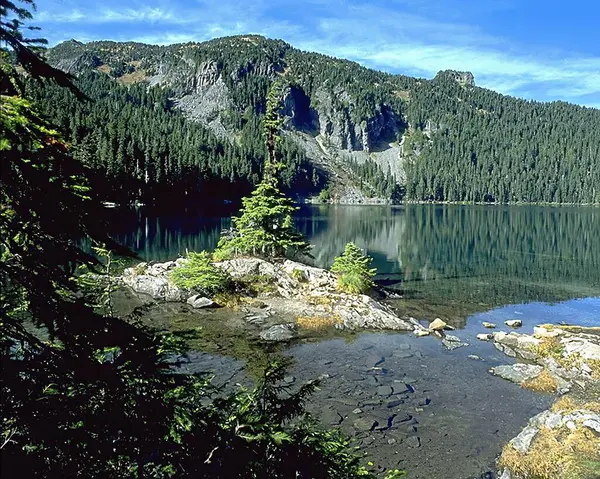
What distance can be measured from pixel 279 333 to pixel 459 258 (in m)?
39.4

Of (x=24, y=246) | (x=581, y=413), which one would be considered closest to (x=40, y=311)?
(x=24, y=246)

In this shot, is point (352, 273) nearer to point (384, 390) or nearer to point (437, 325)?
point (437, 325)

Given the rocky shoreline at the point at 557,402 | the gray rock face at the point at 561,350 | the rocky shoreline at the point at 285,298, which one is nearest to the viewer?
the rocky shoreline at the point at 557,402

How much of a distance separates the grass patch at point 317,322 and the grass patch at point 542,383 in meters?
11.1

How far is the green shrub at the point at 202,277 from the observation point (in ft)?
106

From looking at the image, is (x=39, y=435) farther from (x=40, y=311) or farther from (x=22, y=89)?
(x=22, y=89)

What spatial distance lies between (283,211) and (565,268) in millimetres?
35285

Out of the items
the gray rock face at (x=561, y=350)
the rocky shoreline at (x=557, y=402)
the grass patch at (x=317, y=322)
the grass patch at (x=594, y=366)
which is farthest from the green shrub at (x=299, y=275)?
the grass patch at (x=594, y=366)

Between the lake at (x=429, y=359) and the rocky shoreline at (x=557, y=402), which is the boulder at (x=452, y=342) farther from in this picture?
the rocky shoreline at (x=557, y=402)

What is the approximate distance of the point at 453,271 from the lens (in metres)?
49.6

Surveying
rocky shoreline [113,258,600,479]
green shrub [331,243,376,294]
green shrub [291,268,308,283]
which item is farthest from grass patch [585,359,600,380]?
green shrub [291,268,308,283]

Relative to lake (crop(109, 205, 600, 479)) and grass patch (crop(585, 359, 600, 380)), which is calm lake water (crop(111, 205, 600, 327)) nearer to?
lake (crop(109, 205, 600, 479))

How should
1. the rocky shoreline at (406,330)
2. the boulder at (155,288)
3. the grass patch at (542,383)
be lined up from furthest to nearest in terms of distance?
1. the boulder at (155,288)
2. the grass patch at (542,383)
3. the rocky shoreline at (406,330)

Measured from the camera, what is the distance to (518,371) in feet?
70.8
